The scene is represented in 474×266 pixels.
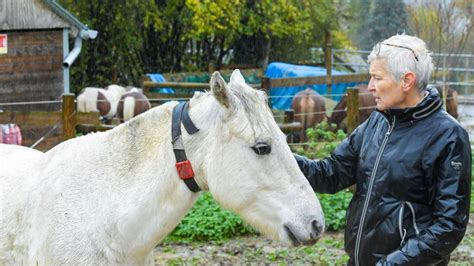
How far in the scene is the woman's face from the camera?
2766mm

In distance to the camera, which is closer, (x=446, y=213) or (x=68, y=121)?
(x=446, y=213)

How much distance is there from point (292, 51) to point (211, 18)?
579cm

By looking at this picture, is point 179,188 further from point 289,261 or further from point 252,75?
point 252,75

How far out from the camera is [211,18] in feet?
64.3

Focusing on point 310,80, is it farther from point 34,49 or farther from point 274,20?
point 34,49

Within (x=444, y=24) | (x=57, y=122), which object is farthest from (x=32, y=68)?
(x=444, y=24)

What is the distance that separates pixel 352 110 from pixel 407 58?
19.1 ft

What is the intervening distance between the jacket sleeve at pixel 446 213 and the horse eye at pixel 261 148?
58 cm

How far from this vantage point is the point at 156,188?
2.80m

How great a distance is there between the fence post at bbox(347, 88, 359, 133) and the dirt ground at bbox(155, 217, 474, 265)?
1.72 meters

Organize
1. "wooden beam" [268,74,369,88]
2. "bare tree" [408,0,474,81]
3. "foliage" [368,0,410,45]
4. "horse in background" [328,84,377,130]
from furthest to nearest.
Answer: "foliage" [368,0,410,45], "wooden beam" [268,74,369,88], "horse in background" [328,84,377,130], "bare tree" [408,0,474,81]

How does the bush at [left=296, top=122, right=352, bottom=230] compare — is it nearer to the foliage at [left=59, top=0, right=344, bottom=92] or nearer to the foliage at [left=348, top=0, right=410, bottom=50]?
the foliage at [left=59, top=0, right=344, bottom=92]

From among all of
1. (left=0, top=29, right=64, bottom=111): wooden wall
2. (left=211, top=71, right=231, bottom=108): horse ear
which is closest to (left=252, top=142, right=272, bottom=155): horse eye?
(left=211, top=71, right=231, bottom=108): horse ear

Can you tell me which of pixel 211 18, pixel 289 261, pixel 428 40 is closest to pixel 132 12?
pixel 211 18
